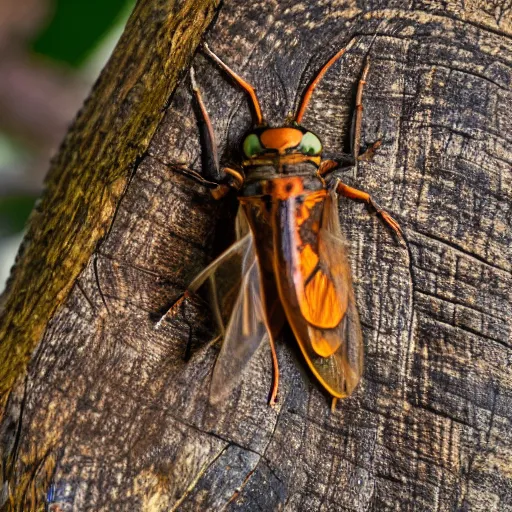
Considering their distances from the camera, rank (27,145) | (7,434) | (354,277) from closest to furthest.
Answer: (7,434) → (354,277) → (27,145)

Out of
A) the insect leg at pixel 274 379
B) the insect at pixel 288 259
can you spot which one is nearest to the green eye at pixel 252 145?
the insect at pixel 288 259

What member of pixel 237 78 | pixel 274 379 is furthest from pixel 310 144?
pixel 274 379

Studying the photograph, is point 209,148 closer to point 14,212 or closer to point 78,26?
point 78,26

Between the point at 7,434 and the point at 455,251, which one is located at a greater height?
the point at 455,251

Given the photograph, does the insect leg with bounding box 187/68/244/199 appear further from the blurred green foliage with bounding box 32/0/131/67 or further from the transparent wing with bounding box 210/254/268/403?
the blurred green foliage with bounding box 32/0/131/67

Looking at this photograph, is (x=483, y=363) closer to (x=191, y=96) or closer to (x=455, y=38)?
(x=455, y=38)

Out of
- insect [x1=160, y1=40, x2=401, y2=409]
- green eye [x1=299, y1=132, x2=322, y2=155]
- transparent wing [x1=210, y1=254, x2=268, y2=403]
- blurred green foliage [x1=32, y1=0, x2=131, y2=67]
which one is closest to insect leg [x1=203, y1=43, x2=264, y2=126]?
insect [x1=160, y1=40, x2=401, y2=409]

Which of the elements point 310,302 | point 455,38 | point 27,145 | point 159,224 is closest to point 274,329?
point 310,302
